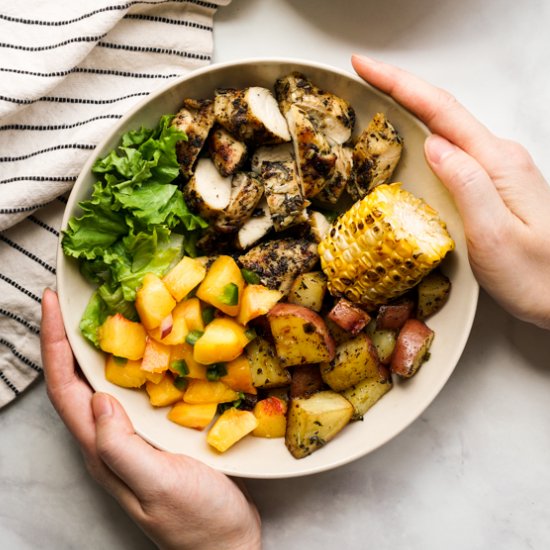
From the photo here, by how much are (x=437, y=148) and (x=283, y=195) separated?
0.59 meters

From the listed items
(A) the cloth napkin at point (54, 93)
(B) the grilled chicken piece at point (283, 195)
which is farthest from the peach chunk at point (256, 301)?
(A) the cloth napkin at point (54, 93)

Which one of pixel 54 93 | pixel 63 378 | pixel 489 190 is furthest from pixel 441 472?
pixel 54 93

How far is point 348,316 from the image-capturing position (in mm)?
2324

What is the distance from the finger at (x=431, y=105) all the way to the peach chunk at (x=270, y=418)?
1.24 meters

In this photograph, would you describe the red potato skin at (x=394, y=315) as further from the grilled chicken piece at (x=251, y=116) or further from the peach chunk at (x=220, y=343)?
the grilled chicken piece at (x=251, y=116)

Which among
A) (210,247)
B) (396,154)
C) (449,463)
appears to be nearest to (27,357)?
(210,247)

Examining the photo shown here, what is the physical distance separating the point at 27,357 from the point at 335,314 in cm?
135

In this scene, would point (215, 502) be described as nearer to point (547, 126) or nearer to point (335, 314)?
point (335, 314)

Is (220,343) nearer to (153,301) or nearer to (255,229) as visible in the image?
(153,301)

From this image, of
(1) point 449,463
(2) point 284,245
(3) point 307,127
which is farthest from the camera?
(1) point 449,463

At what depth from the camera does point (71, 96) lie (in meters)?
2.54

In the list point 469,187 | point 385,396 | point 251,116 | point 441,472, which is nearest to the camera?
point 469,187

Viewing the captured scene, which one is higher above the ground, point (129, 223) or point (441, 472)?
point (129, 223)

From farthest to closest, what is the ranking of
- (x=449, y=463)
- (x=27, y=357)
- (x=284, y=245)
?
(x=449, y=463) < (x=27, y=357) < (x=284, y=245)
